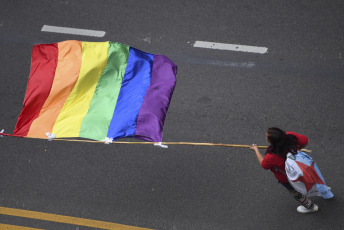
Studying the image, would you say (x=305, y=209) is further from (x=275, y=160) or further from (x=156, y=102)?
(x=156, y=102)

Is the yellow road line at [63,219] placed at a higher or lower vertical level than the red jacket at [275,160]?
lower

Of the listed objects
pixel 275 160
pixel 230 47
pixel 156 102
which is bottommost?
pixel 275 160

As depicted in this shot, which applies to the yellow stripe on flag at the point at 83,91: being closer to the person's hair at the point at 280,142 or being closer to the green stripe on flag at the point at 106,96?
the green stripe on flag at the point at 106,96

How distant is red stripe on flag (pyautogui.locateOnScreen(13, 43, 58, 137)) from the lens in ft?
16.7

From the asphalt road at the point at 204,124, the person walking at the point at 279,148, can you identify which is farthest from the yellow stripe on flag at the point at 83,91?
the person walking at the point at 279,148

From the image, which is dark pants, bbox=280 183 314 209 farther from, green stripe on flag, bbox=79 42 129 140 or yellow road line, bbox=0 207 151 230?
green stripe on flag, bbox=79 42 129 140

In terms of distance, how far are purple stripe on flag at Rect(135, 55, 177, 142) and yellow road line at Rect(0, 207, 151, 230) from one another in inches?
60.0

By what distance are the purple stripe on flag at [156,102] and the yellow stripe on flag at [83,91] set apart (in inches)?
26.6

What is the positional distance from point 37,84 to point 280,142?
298cm

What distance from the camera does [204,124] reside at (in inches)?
257

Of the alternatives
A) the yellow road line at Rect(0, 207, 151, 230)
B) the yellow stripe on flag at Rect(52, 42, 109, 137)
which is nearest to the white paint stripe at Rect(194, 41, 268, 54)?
the yellow stripe on flag at Rect(52, 42, 109, 137)

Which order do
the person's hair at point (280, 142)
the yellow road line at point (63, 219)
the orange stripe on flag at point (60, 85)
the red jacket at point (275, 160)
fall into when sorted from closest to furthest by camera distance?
the person's hair at point (280, 142) → the red jacket at point (275, 160) → the orange stripe on flag at point (60, 85) → the yellow road line at point (63, 219)

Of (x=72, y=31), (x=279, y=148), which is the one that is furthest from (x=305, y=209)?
(x=72, y=31)

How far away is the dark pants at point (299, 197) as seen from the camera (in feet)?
17.3
